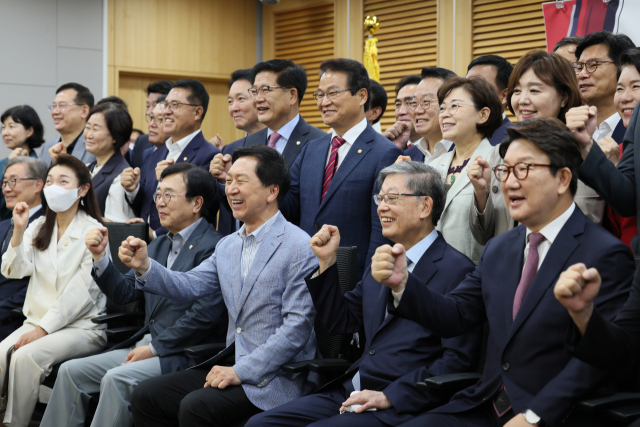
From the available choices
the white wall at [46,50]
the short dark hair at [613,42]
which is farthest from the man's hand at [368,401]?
the white wall at [46,50]

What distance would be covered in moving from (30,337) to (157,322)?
774 millimetres

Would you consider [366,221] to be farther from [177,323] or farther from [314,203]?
[177,323]

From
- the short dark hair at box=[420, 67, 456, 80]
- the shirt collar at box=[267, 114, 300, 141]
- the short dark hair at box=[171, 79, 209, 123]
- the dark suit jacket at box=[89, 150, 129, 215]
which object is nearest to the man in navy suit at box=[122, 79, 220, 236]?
the short dark hair at box=[171, 79, 209, 123]

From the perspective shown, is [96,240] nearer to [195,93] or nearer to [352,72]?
[352,72]

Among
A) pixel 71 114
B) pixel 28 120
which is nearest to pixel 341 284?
pixel 71 114

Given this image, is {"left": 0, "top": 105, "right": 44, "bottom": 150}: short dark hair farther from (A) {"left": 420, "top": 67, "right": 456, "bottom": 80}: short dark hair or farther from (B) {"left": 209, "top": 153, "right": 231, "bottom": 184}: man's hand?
(A) {"left": 420, "top": 67, "right": 456, "bottom": 80}: short dark hair

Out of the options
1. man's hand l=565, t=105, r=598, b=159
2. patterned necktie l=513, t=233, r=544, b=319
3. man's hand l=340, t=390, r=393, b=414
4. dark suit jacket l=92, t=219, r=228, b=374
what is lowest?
man's hand l=340, t=390, r=393, b=414

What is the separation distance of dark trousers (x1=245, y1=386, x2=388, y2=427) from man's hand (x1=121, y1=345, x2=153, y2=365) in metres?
0.85

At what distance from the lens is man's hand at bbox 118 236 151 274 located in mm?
2676

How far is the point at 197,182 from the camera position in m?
3.24

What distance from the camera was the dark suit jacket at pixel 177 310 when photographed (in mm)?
2928

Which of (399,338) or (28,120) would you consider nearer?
(399,338)

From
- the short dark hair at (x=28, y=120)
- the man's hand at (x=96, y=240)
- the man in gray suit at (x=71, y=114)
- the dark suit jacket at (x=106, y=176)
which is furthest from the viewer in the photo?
the short dark hair at (x=28, y=120)

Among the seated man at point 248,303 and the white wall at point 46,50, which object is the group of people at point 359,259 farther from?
the white wall at point 46,50
